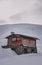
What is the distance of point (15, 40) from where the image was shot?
1.14 meters

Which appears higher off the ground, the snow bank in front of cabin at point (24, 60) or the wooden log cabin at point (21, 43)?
the wooden log cabin at point (21, 43)

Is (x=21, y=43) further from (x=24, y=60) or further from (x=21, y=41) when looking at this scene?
(x=24, y=60)

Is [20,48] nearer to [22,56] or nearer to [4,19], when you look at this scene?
[22,56]

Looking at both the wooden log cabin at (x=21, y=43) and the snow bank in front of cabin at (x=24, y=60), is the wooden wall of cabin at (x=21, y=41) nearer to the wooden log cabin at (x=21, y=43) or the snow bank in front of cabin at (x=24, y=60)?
the wooden log cabin at (x=21, y=43)

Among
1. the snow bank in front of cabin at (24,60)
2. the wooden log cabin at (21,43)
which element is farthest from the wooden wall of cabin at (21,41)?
the snow bank in front of cabin at (24,60)

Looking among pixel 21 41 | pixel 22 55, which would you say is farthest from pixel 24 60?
pixel 21 41

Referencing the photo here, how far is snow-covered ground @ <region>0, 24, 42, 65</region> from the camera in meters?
1.07

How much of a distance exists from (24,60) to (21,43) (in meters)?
0.15

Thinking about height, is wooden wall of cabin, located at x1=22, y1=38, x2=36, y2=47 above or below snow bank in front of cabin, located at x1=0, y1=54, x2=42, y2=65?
above

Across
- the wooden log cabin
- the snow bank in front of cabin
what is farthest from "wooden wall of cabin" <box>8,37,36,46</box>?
the snow bank in front of cabin

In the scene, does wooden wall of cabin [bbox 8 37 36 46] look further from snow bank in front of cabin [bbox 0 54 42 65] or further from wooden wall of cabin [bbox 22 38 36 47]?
snow bank in front of cabin [bbox 0 54 42 65]

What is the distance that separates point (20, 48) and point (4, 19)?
0.31 meters

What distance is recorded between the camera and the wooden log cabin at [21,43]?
1122mm

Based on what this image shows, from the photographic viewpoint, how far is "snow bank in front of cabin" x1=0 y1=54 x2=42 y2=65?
1.06 meters
